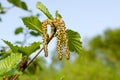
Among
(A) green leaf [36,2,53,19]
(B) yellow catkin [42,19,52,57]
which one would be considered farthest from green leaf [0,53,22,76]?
(A) green leaf [36,2,53,19]

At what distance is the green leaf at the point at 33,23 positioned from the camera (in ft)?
6.14

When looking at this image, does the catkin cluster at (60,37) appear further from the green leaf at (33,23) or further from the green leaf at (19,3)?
the green leaf at (19,3)

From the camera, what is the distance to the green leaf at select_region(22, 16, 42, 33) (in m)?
1.87

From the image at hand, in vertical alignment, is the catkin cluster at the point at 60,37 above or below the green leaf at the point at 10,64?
above

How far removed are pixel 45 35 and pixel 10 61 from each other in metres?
0.19

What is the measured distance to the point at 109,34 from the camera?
54750 millimetres

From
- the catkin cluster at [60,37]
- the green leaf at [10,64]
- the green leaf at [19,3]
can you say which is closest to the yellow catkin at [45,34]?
the catkin cluster at [60,37]

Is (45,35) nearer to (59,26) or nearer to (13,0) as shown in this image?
(59,26)

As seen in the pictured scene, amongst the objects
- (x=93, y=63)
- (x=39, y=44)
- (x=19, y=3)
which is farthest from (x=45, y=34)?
(x=93, y=63)

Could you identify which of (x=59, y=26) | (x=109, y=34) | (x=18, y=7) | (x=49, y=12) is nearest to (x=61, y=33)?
(x=59, y=26)

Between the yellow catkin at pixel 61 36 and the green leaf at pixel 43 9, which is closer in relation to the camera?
the yellow catkin at pixel 61 36

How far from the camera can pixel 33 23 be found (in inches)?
74.5

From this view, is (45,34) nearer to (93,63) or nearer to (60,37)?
(60,37)

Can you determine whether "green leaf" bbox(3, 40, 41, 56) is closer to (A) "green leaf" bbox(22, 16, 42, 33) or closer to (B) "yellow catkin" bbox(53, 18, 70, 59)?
(A) "green leaf" bbox(22, 16, 42, 33)
